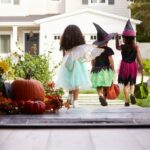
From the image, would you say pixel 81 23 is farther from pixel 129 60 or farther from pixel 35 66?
pixel 129 60

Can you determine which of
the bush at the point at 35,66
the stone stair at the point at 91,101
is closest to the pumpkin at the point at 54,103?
the bush at the point at 35,66

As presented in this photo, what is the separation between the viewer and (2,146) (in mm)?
5285

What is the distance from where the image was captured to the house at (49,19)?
32031mm

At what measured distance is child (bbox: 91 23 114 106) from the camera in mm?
10570

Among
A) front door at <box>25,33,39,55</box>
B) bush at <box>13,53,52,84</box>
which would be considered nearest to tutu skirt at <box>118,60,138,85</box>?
bush at <box>13,53,52,84</box>

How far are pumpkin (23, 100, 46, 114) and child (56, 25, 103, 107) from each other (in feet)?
6.60

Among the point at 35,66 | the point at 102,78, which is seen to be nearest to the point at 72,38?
the point at 102,78

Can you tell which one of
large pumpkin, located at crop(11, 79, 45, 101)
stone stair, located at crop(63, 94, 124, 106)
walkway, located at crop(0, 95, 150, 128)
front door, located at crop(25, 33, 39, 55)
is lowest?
stone stair, located at crop(63, 94, 124, 106)

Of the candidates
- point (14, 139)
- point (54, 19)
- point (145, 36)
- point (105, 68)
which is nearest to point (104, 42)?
point (105, 68)

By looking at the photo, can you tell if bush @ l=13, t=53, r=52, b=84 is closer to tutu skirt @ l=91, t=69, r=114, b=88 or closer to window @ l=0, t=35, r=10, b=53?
tutu skirt @ l=91, t=69, r=114, b=88

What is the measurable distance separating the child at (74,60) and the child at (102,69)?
0.36 metres

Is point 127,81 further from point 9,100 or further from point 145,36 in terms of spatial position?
point 145,36

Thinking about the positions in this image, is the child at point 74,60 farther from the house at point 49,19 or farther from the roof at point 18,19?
the roof at point 18,19

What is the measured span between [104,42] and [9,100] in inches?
117
